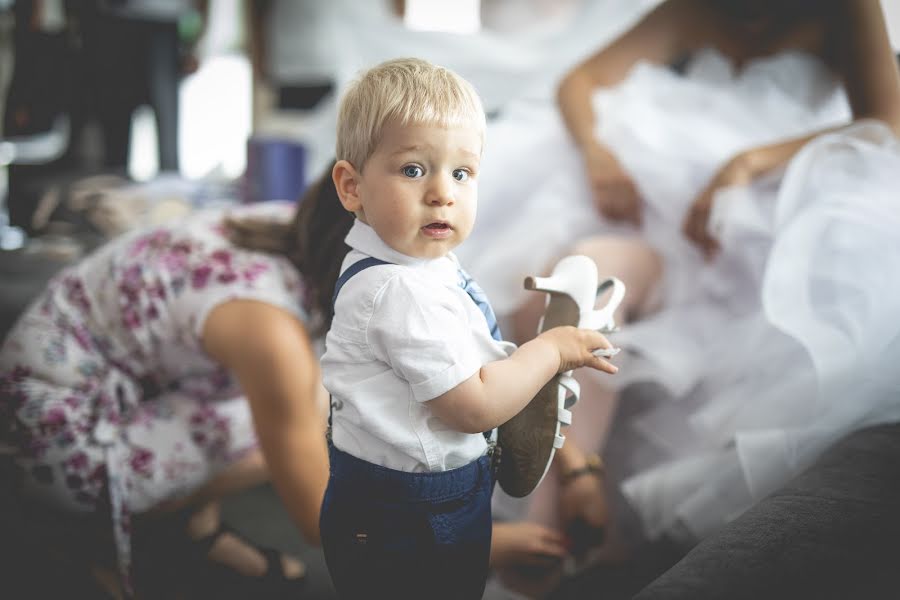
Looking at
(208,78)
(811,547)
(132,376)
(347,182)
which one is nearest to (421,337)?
(347,182)

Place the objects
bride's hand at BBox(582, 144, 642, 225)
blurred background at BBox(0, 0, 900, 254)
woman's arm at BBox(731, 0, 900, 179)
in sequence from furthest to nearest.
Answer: blurred background at BBox(0, 0, 900, 254)
bride's hand at BBox(582, 144, 642, 225)
woman's arm at BBox(731, 0, 900, 179)

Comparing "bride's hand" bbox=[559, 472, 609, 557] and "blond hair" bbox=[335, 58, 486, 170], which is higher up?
"blond hair" bbox=[335, 58, 486, 170]

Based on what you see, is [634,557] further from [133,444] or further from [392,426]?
[133,444]

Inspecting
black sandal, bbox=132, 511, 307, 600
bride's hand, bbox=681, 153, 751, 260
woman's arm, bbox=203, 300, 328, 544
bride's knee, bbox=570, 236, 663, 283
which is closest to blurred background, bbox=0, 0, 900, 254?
bride's hand, bbox=681, 153, 751, 260

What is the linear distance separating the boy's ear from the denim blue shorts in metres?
0.17

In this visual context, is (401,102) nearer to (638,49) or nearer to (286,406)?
(286,406)

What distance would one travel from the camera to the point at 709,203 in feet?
2.82

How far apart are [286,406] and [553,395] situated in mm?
350

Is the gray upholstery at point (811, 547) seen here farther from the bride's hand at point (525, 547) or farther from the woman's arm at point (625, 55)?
the woman's arm at point (625, 55)

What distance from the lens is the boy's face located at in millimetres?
427

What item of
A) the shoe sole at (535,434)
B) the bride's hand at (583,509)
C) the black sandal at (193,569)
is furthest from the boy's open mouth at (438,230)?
the black sandal at (193,569)

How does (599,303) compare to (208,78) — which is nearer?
(599,303)

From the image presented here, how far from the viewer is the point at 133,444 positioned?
90 centimetres

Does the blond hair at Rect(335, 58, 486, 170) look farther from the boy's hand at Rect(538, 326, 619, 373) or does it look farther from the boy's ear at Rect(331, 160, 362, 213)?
the boy's hand at Rect(538, 326, 619, 373)
